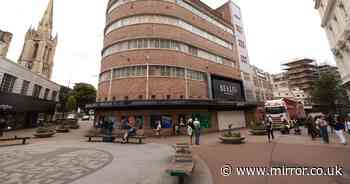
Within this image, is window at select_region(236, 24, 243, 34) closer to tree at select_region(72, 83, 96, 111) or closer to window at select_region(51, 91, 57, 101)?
window at select_region(51, 91, 57, 101)

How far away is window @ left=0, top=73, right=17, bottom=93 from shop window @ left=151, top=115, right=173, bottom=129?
2006 centimetres

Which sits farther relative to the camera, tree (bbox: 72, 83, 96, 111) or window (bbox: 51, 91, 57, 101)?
tree (bbox: 72, 83, 96, 111)

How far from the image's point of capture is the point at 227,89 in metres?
24.7

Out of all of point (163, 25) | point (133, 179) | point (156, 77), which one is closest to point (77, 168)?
point (133, 179)

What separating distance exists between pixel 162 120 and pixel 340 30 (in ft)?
77.0

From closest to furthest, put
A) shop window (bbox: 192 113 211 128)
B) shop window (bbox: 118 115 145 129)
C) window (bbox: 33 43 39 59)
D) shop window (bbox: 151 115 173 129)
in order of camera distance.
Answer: shop window (bbox: 118 115 145 129), shop window (bbox: 151 115 173 129), shop window (bbox: 192 113 211 128), window (bbox: 33 43 39 59)

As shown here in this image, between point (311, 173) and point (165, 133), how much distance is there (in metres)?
13.4

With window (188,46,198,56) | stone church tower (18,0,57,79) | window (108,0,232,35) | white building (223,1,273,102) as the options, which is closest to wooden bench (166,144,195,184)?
window (188,46,198,56)

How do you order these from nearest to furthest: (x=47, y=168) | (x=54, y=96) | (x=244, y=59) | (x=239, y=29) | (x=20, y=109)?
1. (x=47, y=168)
2. (x=20, y=109)
3. (x=54, y=96)
4. (x=244, y=59)
5. (x=239, y=29)

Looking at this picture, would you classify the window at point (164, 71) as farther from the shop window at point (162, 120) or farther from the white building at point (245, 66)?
the white building at point (245, 66)

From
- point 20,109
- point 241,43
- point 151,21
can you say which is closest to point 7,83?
point 20,109

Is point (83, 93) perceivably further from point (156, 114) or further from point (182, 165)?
point (182, 165)

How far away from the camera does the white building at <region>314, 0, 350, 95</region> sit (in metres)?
15.4

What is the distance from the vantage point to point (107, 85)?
65.1ft
